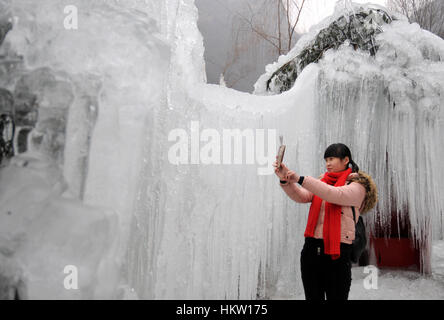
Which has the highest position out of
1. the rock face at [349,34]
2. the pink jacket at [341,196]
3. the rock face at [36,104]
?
the rock face at [349,34]

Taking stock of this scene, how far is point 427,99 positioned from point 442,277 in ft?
5.67

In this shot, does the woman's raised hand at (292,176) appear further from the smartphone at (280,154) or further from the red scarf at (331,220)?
the red scarf at (331,220)

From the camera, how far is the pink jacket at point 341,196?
127cm

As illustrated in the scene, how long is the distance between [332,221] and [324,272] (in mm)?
239

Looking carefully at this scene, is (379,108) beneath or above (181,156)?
above

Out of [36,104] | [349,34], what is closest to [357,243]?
[36,104]

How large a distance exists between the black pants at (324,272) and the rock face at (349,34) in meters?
1.87

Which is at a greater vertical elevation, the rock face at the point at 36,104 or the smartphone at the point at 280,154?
the rock face at the point at 36,104

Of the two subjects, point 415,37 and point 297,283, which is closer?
point 297,283

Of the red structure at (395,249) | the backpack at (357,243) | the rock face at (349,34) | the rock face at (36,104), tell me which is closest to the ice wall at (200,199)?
the rock face at (36,104)
